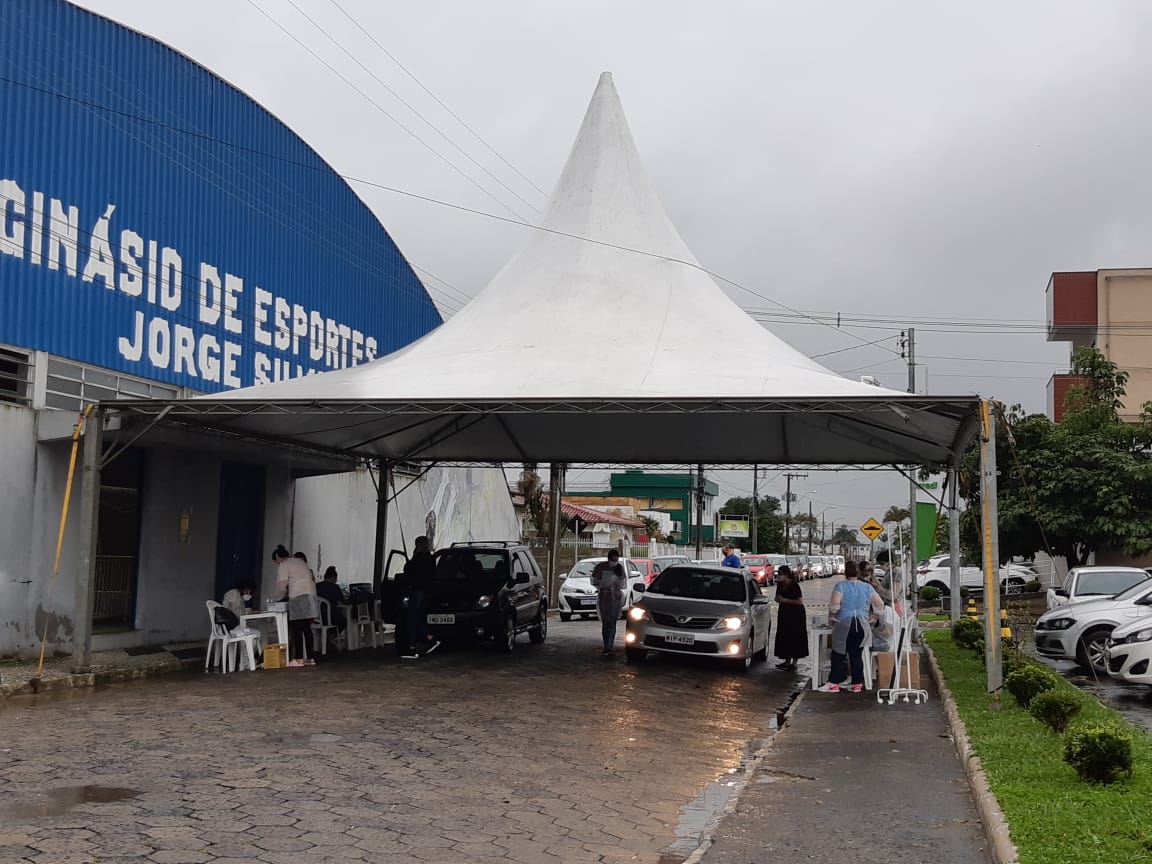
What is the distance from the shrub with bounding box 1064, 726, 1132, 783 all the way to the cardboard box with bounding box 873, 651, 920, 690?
660cm

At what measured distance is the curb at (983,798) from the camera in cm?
658

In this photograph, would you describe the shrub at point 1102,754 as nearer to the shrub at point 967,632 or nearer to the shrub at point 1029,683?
the shrub at point 1029,683

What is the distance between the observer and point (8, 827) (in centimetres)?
705

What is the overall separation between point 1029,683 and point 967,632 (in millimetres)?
7123

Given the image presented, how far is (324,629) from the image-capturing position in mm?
19312

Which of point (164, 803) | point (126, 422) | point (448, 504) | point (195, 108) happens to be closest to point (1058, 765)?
point (164, 803)

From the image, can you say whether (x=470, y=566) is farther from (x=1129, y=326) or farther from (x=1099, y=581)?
(x=1129, y=326)

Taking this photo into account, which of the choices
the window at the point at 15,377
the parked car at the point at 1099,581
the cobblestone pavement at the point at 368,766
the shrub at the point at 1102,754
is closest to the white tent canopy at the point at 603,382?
the window at the point at 15,377

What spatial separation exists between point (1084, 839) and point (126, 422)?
14.5 meters

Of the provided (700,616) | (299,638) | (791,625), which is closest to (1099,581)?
(791,625)

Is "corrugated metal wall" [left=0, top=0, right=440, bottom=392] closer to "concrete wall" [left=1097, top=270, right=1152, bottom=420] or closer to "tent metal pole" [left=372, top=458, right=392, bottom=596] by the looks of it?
"tent metal pole" [left=372, top=458, right=392, bottom=596]

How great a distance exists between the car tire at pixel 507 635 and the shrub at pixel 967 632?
7289 millimetres

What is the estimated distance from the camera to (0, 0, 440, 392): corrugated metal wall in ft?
56.5

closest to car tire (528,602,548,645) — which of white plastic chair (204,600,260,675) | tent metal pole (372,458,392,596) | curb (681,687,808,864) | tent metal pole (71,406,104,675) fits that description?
tent metal pole (372,458,392,596)
